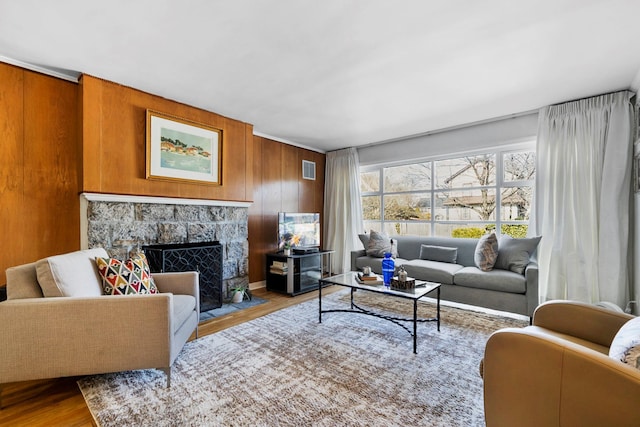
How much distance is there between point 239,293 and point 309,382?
1970 millimetres

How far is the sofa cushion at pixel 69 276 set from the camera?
67.0 inches

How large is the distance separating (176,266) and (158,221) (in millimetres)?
523

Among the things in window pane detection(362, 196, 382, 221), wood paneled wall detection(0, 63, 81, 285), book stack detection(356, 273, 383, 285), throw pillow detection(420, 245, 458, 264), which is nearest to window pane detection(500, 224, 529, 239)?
throw pillow detection(420, 245, 458, 264)

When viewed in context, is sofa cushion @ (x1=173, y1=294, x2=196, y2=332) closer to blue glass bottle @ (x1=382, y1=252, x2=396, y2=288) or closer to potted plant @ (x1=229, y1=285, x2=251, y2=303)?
potted plant @ (x1=229, y1=285, x2=251, y2=303)

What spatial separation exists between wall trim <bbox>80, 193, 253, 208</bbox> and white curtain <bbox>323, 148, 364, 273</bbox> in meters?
1.90

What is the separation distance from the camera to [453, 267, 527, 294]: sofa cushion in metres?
2.86

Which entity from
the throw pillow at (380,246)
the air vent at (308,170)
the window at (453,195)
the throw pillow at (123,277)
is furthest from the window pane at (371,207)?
the throw pillow at (123,277)

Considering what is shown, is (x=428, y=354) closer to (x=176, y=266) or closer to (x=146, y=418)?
(x=146, y=418)

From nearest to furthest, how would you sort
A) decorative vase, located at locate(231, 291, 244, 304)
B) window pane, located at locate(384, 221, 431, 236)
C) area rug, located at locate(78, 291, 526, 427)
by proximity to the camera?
area rug, located at locate(78, 291, 526, 427) < decorative vase, located at locate(231, 291, 244, 304) < window pane, located at locate(384, 221, 431, 236)

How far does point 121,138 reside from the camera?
273cm

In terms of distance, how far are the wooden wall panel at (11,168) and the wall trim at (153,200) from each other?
1.43 feet

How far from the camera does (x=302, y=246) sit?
443cm

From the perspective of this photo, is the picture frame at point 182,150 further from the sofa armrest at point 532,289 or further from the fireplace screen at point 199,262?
the sofa armrest at point 532,289

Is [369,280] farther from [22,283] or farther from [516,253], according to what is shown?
[22,283]
